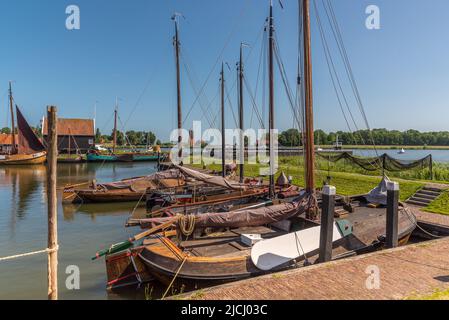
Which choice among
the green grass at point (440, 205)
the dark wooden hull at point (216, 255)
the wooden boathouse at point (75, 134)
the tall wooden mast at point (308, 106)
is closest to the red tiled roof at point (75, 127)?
the wooden boathouse at point (75, 134)

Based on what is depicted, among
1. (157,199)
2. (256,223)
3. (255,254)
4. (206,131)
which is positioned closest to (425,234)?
(256,223)

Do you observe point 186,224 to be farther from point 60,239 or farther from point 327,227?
point 60,239

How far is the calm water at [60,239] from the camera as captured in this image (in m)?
9.48

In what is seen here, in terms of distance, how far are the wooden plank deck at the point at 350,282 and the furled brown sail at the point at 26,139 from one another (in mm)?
53621

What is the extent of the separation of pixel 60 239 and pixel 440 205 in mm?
18769

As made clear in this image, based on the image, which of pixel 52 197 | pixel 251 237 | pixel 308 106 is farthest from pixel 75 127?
pixel 52 197

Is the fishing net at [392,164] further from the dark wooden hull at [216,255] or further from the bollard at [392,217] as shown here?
the bollard at [392,217]

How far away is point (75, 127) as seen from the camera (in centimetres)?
7338

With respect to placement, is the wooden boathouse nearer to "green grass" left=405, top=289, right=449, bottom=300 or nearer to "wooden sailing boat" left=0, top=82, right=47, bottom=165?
"wooden sailing boat" left=0, top=82, right=47, bottom=165

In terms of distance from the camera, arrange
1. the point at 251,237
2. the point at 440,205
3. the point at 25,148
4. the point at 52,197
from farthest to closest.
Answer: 1. the point at 25,148
2. the point at 440,205
3. the point at 251,237
4. the point at 52,197
